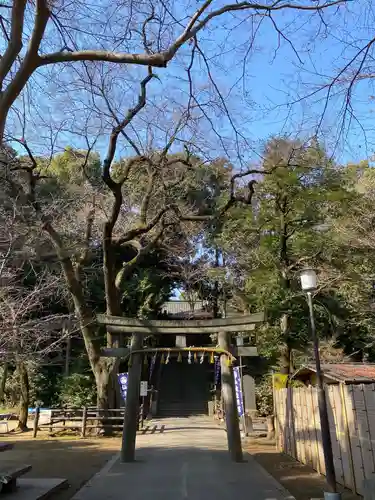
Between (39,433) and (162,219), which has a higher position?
(162,219)

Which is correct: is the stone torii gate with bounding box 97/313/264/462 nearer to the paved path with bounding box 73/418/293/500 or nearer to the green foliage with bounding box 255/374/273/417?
the paved path with bounding box 73/418/293/500

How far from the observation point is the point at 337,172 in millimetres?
19078

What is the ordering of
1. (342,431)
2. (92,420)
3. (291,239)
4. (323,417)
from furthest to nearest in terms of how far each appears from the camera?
(291,239), (92,420), (342,431), (323,417)

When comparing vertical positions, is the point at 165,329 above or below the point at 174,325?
below

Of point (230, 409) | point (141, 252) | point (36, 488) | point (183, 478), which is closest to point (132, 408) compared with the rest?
point (230, 409)

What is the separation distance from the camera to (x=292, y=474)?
961 cm

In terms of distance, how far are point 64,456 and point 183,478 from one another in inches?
A: 189

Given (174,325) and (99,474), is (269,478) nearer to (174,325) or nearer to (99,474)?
(99,474)

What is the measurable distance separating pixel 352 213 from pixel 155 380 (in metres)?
17.1

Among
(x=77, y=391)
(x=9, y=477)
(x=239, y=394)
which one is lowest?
(x=9, y=477)

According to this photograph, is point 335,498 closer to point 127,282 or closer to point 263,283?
point 263,283

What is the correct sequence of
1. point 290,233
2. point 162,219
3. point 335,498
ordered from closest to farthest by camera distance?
point 335,498, point 162,219, point 290,233

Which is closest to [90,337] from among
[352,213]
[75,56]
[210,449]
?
[210,449]

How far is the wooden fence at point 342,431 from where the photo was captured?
274 inches
